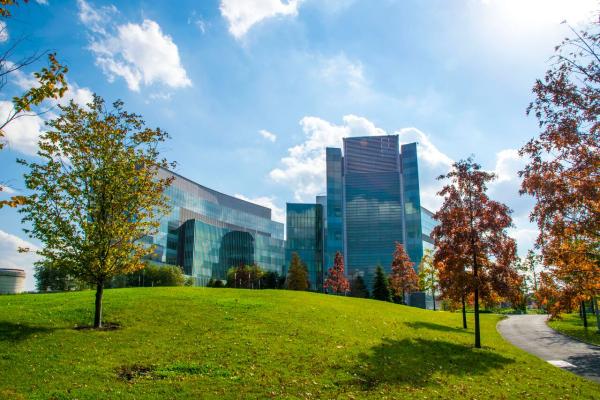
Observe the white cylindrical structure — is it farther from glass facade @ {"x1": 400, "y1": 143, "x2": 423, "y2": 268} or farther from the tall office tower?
glass facade @ {"x1": 400, "y1": 143, "x2": 423, "y2": 268}

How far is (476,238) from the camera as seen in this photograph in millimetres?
26234

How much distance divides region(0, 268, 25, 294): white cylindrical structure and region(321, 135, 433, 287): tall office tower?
90248 millimetres

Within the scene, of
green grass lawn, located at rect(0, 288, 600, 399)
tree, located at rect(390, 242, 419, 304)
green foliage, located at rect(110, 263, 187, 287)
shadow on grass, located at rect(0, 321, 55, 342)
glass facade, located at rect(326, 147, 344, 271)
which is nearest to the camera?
green grass lawn, located at rect(0, 288, 600, 399)

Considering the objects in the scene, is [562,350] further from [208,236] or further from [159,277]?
[208,236]

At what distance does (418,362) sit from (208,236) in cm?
11668

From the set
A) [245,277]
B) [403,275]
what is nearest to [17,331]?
[403,275]

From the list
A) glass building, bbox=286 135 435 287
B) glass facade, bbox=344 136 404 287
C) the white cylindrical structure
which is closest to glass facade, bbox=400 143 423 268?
glass building, bbox=286 135 435 287

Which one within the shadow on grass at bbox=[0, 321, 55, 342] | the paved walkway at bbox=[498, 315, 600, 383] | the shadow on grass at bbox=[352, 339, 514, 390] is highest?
the shadow on grass at bbox=[0, 321, 55, 342]

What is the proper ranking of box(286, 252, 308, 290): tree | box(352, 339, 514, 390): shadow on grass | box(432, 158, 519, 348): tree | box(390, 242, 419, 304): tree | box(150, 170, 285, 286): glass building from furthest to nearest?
box(150, 170, 285, 286): glass building
box(286, 252, 308, 290): tree
box(390, 242, 419, 304): tree
box(432, 158, 519, 348): tree
box(352, 339, 514, 390): shadow on grass

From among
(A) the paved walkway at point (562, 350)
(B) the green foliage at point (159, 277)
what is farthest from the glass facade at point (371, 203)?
(A) the paved walkway at point (562, 350)

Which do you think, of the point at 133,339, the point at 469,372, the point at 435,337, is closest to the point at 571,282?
the point at 469,372

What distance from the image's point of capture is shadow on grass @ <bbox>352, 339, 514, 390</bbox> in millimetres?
15274

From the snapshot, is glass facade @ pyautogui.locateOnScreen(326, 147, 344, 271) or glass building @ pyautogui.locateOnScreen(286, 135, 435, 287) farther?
glass facade @ pyautogui.locateOnScreen(326, 147, 344, 271)

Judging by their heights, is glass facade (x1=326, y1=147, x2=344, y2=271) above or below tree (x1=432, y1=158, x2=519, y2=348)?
above
